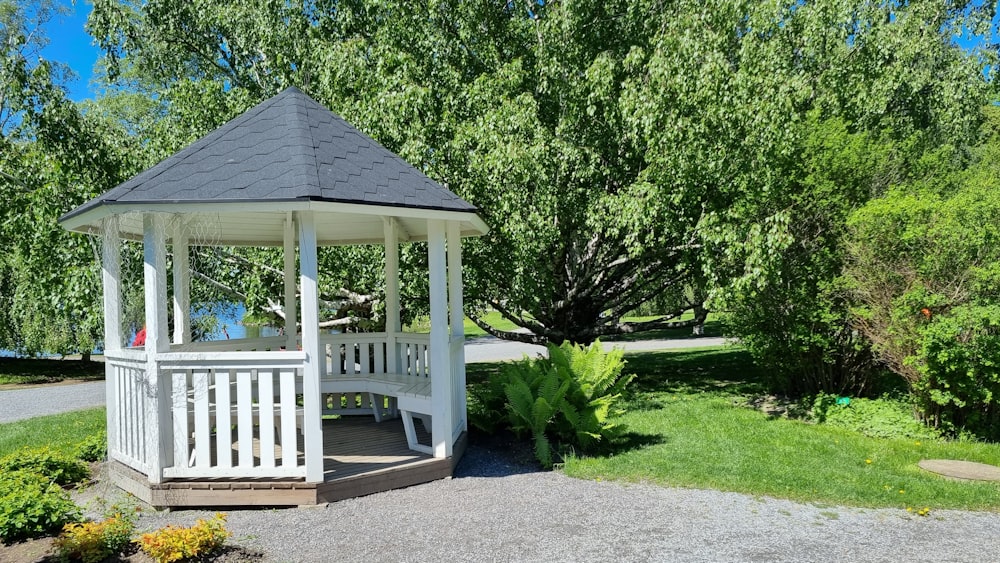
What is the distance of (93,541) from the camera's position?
4113 millimetres

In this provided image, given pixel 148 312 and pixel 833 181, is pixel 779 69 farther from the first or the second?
pixel 148 312

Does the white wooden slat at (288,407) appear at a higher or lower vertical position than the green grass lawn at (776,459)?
higher

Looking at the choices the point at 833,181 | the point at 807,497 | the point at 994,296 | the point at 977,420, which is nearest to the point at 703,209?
the point at 833,181

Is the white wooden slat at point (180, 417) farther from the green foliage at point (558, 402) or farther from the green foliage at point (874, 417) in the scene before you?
the green foliage at point (874, 417)

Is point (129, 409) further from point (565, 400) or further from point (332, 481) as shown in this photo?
point (565, 400)

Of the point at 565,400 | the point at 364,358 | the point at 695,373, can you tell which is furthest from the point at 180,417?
the point at 695,373

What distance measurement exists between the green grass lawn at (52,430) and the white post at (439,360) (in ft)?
14.9

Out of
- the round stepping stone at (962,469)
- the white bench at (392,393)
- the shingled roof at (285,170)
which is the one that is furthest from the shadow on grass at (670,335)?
the shingled roof at (285,170)

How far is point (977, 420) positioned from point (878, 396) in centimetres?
182

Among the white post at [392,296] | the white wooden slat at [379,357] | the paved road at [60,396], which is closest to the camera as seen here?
the white post at [392,296]

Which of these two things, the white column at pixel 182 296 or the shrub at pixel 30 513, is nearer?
the shrub at pixel 30 513

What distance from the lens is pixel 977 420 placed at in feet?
25.6

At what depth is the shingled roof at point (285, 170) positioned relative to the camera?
521 centimetres

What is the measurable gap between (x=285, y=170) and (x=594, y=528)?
3.73m
